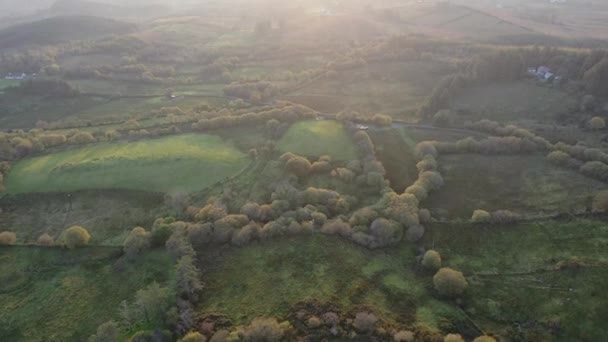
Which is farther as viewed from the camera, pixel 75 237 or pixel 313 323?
pixel 75 237

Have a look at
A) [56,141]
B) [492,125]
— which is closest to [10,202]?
[56,141]

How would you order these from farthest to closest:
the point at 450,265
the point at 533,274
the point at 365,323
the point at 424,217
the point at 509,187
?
the point at 509,187
the point at 424,217
the point at 450,265
the point at 533,274
the point at 365,323

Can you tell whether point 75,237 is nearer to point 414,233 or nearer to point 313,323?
point 313,323

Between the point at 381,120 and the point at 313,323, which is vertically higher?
the point at 381,120

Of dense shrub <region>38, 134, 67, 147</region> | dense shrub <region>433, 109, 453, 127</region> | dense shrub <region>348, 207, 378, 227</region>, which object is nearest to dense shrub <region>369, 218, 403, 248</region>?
dense shrub <region>348, 207, 378, 227</region>

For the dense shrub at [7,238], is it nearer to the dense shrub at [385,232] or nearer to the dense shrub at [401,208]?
the dense shrub at [385,232]

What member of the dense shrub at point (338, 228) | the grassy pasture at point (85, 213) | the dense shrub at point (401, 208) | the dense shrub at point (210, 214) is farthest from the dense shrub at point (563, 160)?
the grassy pasture at point (85, 213)

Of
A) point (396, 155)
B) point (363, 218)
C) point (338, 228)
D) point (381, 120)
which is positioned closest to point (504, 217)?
point (363, 218)

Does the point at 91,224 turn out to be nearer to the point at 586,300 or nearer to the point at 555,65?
the point at 586,300
